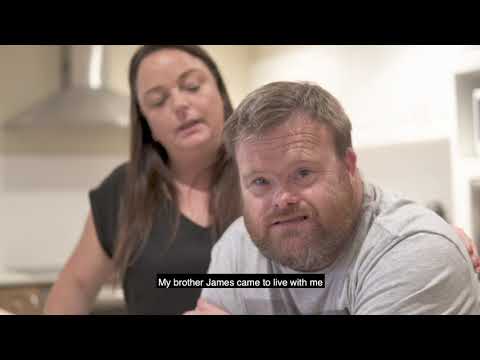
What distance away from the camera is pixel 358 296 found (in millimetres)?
534

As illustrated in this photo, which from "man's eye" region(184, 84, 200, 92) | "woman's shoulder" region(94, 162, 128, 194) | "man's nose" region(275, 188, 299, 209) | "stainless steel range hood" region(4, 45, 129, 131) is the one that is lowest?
"man's nose" region(275, 188, 299, 209)

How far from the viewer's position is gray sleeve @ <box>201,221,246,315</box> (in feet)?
1.92

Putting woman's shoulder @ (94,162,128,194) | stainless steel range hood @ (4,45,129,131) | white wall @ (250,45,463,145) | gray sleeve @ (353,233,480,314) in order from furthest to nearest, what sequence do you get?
stainless steel range hood @ (4,45,129,131), woman's shoulder @ (94,162,128,194), white wall @ (250,45,463,145), gray sleeve @ (353,233,480,314)

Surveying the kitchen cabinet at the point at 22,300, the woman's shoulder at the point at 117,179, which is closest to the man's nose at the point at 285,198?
the woman's shoulder at the point at 117,179

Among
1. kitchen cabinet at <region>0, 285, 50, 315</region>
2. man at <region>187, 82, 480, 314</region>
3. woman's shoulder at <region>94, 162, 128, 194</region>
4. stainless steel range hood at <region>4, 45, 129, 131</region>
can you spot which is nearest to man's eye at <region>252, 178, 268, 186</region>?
man at <region>187, 82, 480, 314</region>

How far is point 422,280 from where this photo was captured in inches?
19.7

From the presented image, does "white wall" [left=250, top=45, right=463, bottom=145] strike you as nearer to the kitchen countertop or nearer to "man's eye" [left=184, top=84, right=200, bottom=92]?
"man's eye" [left=184, top=84, right=200, bottom=92]

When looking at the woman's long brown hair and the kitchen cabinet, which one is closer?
the woman's long brown hair

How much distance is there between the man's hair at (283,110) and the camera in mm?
522

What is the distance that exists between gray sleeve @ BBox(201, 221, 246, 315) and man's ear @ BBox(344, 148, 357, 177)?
0.43 ft

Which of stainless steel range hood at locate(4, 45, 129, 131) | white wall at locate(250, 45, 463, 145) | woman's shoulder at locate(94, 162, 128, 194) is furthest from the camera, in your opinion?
stainless steel range hood at locate(4, 45, 129, 131)

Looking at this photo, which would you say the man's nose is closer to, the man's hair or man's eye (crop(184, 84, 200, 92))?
the man's hair

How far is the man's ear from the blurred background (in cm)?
2

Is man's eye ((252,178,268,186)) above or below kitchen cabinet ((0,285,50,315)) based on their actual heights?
above
